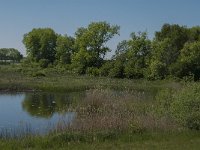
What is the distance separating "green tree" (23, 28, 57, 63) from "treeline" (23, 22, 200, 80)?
10674 millimetres

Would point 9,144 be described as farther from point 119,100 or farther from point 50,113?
point 50,113

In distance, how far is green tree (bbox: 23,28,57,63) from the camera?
99812 millimetres

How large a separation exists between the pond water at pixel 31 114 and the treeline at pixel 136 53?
1161 inches

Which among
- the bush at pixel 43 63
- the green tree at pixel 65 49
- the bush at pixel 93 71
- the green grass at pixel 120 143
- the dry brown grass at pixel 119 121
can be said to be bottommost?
the green grass at pixel 120 143

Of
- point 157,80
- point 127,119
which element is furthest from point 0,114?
point 157,80

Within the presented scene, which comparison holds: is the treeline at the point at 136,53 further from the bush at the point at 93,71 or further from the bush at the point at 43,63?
the bush at the point at 43,63

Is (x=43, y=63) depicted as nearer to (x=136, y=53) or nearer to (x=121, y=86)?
(x=136, y=53)

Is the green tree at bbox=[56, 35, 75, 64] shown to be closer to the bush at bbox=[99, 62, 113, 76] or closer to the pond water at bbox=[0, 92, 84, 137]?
the bush at bbox=[99, 62, 113, 76]

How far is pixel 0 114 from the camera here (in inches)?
995

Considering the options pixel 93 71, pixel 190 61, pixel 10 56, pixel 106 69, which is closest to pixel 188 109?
pixel 190 61

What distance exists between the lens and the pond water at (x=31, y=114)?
61.3 ft

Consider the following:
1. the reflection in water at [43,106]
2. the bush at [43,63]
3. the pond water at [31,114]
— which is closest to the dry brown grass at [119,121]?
the pond water at [31,114]

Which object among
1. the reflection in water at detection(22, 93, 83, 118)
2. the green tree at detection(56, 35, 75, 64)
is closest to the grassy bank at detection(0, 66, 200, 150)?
the reflection in water at detection(22, 93, 83, 118)

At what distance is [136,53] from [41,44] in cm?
3444
